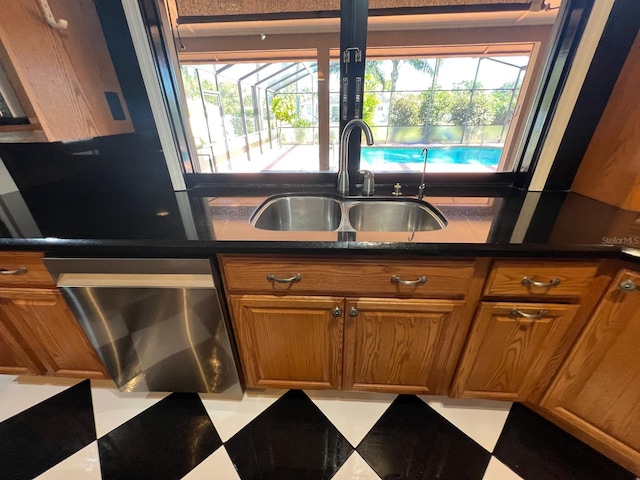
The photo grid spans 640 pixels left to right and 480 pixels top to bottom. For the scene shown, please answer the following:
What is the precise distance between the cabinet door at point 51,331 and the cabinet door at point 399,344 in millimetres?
1111

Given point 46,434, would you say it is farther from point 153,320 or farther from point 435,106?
point 435,106

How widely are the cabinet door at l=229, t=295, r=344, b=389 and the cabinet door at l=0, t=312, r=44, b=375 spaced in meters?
0.95

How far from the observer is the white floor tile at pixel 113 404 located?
3.87ft

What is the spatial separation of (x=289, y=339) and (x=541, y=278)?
34.9 inches

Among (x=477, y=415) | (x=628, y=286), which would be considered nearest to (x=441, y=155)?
(x=628, y=286)

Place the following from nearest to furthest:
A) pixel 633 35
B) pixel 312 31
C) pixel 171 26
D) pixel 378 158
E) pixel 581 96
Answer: pixel 633 35, pixel 581 96, pixel 171 26, pixel 312 31, pixel 378 158

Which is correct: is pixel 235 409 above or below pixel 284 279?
below

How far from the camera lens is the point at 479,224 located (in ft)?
3.03

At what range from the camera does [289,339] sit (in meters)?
1.00

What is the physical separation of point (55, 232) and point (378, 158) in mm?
1567

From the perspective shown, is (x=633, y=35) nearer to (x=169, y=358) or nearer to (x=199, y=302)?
(x=199, y=302)

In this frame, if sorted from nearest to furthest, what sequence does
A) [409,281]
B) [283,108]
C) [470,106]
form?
[409,281] < [470,106] < [283,108]

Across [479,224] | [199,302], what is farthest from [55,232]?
[479,224]

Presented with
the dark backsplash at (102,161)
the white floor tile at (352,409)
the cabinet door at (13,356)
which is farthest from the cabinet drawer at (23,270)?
the white floor tile at (352,409)
